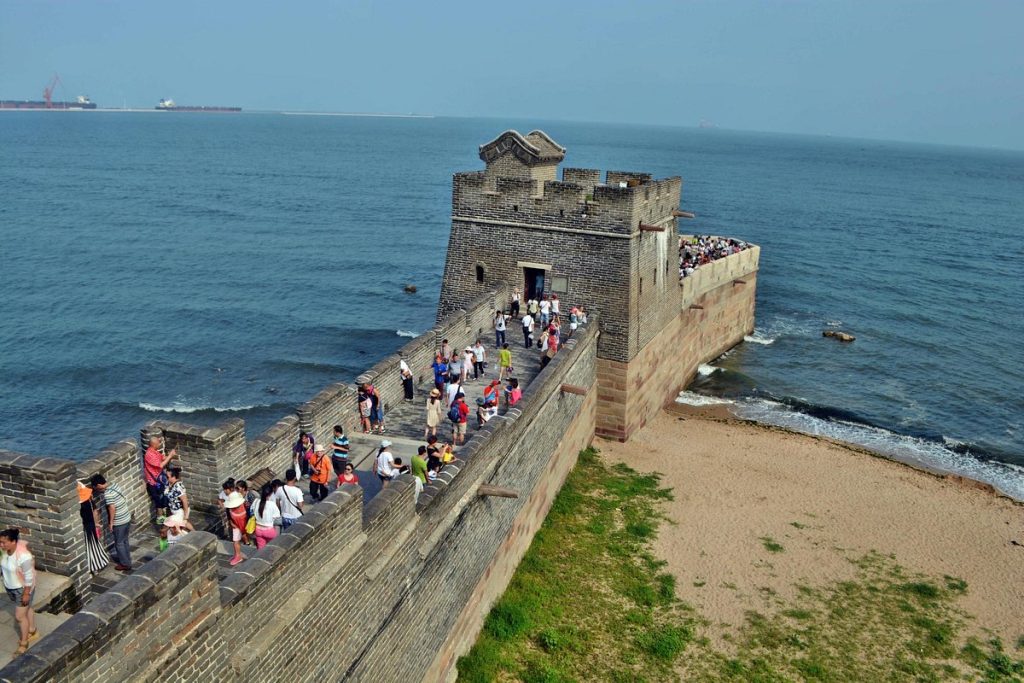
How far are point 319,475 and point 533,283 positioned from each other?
46.3 ft

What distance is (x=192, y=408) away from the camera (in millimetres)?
33000

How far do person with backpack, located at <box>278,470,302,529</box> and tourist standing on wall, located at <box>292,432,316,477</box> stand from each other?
248 centimetres

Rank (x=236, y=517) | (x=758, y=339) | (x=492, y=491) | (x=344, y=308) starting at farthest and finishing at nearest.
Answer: (x=344, y=308), (x=758, y=339), (x=492, y=491), (x=236, y=517)

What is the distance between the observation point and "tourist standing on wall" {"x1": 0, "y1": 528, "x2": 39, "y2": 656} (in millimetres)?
8234

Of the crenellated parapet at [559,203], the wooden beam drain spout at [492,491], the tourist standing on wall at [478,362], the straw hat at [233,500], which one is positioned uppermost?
the crenellated parapet at [559,203]

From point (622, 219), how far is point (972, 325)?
107 feet

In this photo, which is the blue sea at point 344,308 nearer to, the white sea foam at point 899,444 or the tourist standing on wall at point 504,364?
the white sea foam at point 899,444

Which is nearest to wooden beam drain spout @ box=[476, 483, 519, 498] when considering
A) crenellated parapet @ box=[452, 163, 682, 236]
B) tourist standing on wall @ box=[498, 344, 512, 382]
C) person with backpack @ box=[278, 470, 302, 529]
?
person with backpack @ box=[278, 470, 302, 529]

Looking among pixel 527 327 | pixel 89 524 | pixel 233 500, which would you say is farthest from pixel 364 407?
pixel 527 327

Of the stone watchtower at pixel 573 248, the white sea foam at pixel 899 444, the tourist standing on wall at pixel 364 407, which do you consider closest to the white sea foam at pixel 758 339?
the white sea foam at pixel 899 444

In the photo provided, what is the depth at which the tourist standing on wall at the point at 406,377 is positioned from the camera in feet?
62.0

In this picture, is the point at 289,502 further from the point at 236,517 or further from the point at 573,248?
the point at 573,248

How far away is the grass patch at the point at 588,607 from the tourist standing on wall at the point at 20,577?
8.48 metres

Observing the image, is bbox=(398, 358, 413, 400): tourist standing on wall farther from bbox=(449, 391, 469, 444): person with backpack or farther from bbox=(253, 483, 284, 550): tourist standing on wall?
bbox=(253, 483, 284, 550): tourist standing on wall
